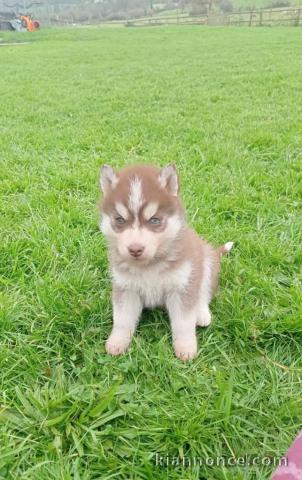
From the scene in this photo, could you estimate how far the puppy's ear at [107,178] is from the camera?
275 centimetres

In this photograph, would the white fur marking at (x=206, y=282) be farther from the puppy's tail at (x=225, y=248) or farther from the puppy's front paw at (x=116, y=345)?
the puppy's front paw at (x=116, y=345)

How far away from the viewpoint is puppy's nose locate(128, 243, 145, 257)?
2475 millimetres

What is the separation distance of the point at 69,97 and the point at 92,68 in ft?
22.3

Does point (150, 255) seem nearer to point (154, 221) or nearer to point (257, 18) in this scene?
point (154, 221)

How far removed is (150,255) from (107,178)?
0.60 m

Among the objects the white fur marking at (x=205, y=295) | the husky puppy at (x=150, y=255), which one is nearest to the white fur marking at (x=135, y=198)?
the husky puppy at (x=150, y=255)

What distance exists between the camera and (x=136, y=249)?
2.48 m

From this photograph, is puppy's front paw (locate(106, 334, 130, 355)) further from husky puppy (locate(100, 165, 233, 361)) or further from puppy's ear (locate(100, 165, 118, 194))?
puppy's ear (locate(100, 165, 118, 194))

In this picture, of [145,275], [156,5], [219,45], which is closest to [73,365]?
[145,275]

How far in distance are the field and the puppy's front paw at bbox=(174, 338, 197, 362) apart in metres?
0.06

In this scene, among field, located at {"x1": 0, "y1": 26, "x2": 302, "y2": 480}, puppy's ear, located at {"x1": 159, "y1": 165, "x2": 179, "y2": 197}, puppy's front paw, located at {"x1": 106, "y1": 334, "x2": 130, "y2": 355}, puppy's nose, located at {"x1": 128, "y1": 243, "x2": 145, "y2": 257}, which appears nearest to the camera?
field, located at {"x1": 0, "y1": 26, "x2": 302, "y2": 480}

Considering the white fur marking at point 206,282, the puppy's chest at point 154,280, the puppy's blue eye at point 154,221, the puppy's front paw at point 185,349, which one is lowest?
the puppy's front paw at point 185,349

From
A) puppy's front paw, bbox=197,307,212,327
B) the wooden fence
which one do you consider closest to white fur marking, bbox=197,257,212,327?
puppy's front paw, bbox=197,307,212,327

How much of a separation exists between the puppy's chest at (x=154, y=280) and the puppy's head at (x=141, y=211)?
11 cm
